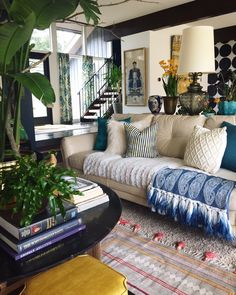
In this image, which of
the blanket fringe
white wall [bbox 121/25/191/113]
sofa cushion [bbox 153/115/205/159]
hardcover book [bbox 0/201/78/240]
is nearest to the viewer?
hardcover book [bbox 0/201/78/240]

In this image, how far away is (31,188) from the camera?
40.8 inches

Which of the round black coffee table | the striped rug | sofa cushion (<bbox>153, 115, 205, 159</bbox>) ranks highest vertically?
sofa cushion (<bbox>153, 115, 205, 159</bbox>)

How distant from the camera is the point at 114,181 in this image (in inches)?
106

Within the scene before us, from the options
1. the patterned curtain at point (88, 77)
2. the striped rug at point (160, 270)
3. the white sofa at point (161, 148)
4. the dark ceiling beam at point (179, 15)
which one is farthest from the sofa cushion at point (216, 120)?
the patterned curtain at point (88, 77)

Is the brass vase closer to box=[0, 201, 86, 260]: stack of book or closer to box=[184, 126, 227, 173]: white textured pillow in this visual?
box=[184, 126, 227, 173]: white textured pillow

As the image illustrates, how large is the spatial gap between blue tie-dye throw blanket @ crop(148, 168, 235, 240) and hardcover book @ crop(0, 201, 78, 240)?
3.65 ft

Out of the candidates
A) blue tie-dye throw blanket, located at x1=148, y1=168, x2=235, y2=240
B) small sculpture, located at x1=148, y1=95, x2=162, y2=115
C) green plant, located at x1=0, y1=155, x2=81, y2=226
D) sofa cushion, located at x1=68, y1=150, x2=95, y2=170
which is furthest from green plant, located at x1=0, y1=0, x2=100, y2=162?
small sculpture, located at x1=148, y1=95, x2=162, y2=115

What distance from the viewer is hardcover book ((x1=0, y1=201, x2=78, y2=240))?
104 centimetres

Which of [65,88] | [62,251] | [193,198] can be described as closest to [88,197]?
[62,251]

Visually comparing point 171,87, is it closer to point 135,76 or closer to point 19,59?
point 19,59

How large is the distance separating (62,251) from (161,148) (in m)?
2.03

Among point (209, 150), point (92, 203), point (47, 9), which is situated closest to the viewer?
point (47, 9)

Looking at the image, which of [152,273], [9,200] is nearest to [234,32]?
[152,273]

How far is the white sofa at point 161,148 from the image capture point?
249 cm
